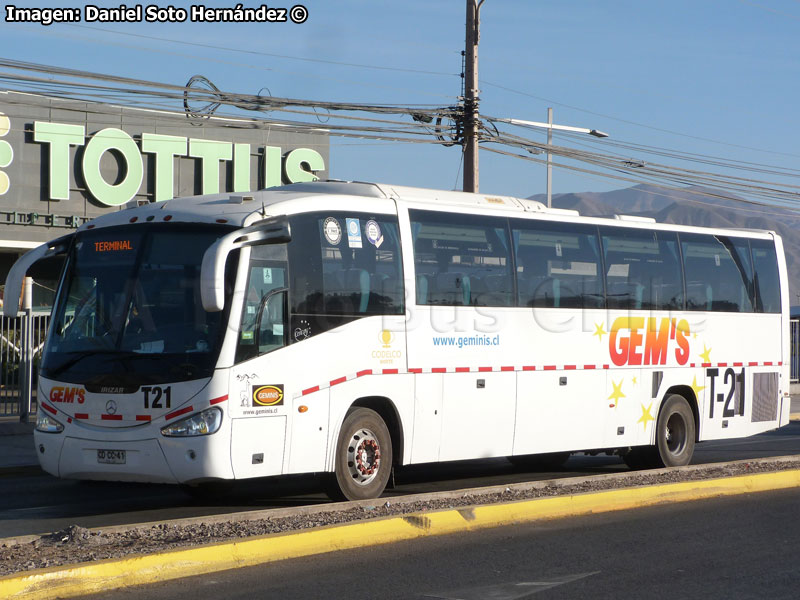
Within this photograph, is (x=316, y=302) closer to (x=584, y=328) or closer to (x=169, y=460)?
(x=169, y=460)

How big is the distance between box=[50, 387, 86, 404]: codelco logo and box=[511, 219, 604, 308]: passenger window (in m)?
5.36

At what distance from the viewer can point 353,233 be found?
1179 centimetres

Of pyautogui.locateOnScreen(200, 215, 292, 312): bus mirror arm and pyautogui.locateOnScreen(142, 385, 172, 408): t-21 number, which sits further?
pyautogui.locateOnScreen(142, 385, 172, 408): t-21 number

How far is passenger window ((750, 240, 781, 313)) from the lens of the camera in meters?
17.2

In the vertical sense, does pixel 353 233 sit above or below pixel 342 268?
above

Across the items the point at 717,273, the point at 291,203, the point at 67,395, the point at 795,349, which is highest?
the point at 291,203

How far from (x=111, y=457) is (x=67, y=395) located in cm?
82

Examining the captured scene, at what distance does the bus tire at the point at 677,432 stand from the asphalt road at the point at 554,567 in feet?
16.0

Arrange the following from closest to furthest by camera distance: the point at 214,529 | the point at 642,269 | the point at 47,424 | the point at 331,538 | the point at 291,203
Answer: the point at 331,538 → the point at 214,529 → the point at 47,424 → the point at 291,203 → the point at 642,269

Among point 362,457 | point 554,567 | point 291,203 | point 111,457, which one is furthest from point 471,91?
point 554,567

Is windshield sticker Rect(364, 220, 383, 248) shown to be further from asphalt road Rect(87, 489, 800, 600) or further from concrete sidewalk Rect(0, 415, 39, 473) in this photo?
concrete sidewalk Rect(0, 415, 39, 473)

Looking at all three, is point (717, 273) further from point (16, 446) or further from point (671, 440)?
point (16, 446)

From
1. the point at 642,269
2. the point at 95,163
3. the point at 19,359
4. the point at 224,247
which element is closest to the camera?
the point at 224,247

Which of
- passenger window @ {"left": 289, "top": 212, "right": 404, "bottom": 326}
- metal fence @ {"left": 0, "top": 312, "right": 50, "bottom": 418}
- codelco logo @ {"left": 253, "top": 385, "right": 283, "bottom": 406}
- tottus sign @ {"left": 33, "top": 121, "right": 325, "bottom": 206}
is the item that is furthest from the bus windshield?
tottus sign @ {"left": 33, "top": 121, "right": 325, "bottom": 206}
